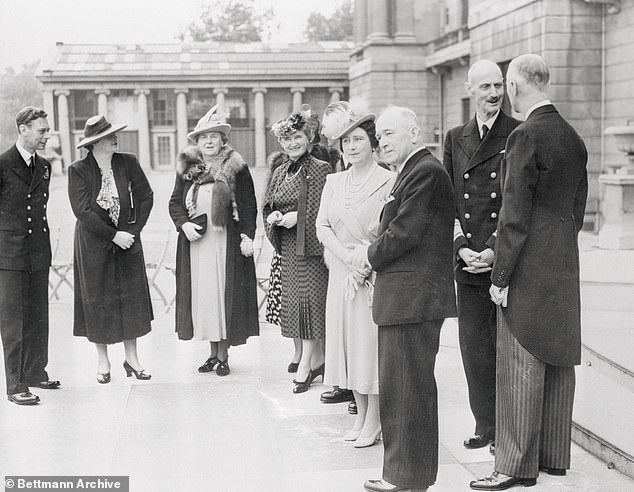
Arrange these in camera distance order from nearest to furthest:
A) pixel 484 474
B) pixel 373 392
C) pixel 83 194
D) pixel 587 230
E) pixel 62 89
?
pixel 484 474, pixel 373 392, pixel 83 194, pixel 587 230, pixel 62 89

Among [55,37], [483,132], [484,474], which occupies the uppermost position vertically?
[55,37]

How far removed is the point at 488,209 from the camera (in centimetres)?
460

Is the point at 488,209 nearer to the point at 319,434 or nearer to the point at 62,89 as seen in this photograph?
the point at 319,434

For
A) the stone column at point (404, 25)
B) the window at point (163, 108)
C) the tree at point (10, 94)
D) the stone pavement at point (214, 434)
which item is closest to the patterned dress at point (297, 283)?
the stone pavement at point (214, 434)

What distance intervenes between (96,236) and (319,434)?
228 centimetres

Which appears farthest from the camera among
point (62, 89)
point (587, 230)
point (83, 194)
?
point (62, 89)

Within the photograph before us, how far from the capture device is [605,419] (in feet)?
16.0

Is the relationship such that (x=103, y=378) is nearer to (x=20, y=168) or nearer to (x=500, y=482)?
(x=20, y=168)

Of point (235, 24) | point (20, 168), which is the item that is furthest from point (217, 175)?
point (235, 24)

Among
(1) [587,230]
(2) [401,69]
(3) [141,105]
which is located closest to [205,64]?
(3) [141,105]

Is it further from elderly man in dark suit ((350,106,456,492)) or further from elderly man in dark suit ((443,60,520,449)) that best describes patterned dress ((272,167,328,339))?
elderly man in dark suit ((350,106,456,492))

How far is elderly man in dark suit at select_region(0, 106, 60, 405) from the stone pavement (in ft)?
1.28

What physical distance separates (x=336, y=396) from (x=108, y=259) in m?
1.97

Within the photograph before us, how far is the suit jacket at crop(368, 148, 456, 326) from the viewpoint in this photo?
3.84 metres
